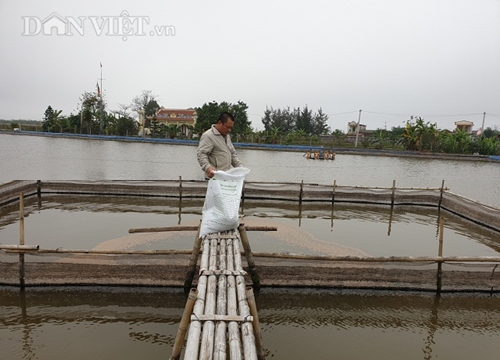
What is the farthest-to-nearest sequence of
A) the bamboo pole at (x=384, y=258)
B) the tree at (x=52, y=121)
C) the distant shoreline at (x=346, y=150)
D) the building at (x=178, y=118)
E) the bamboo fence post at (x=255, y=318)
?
the building at (x=178, y=118) → the tree at (x=52, y=121) → the distant shoreline at (x=346, y=150) → the bamboo pole at (x=384, y=258) → the bamboo fence post at (x=255, y=318)

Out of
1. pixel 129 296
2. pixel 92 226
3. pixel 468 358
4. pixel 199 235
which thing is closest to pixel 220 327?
pixel 199 235

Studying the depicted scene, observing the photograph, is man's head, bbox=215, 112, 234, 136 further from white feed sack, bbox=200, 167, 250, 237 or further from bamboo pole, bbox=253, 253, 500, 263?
bamboo pole, bbox=253, 253, 500, 263

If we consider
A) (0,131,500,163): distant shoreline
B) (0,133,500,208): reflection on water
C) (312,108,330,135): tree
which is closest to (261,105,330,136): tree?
(312,108,330,135): tree

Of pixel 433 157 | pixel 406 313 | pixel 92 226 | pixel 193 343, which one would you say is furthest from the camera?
pixel 433 157

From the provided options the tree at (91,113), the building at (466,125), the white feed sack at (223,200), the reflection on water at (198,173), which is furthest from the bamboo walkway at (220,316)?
the building at (466,125)

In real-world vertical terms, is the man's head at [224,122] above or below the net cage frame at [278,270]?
above

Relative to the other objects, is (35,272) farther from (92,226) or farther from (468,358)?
(468,358)

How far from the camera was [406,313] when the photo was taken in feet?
13.3

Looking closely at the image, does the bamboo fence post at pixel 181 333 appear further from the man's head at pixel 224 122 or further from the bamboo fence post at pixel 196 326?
the man's head at pixel 224 122

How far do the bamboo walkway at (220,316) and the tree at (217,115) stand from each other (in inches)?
1170

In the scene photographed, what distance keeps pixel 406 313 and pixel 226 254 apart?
237cm

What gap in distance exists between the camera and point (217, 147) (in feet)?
11.4

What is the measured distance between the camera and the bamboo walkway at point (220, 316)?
197 cm

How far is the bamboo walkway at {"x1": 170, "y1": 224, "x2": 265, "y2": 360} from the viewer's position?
77.7 inches
